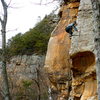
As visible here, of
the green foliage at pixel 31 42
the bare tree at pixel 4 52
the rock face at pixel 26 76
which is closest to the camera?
the bare tree at pixel 4 52

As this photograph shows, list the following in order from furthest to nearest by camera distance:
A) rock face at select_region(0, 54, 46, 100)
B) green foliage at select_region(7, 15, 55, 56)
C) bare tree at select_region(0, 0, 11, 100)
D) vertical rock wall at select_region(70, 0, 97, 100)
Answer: green foliage at select_region(7, 15, 55, 56), rock face at select_region(0, 54, 46, 100), bare tree at select_region(0, 0, 11, 100), vertical rock wall at select_region(70, 0, 97, 100)

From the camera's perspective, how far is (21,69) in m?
28.3

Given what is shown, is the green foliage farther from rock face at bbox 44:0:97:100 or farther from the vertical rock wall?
the vertical rock wall

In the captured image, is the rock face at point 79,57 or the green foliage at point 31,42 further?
the green foliage at point 31,42

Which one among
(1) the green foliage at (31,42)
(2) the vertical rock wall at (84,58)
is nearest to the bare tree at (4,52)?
(2) the vertical rock wall at (84,58)

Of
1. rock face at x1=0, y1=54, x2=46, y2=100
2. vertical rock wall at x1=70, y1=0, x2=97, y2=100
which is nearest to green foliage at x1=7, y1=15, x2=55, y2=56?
rock face at x1=0, y1=54, x2=46, y2=100

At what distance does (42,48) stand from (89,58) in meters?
17.1

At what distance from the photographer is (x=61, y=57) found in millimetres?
13562

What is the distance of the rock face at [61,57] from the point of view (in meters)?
13.6

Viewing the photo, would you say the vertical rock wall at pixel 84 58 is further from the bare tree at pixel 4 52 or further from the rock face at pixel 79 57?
the bare tree at pixel 4 52

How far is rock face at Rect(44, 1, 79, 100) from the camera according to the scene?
13602 mm

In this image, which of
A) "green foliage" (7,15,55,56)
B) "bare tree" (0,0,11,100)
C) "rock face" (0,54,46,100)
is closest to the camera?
"bare tree" (0,0,11,100)

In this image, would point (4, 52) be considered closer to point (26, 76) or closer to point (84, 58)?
point (84, 58)

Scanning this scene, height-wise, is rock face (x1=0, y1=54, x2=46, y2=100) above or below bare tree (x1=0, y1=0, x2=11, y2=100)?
below
